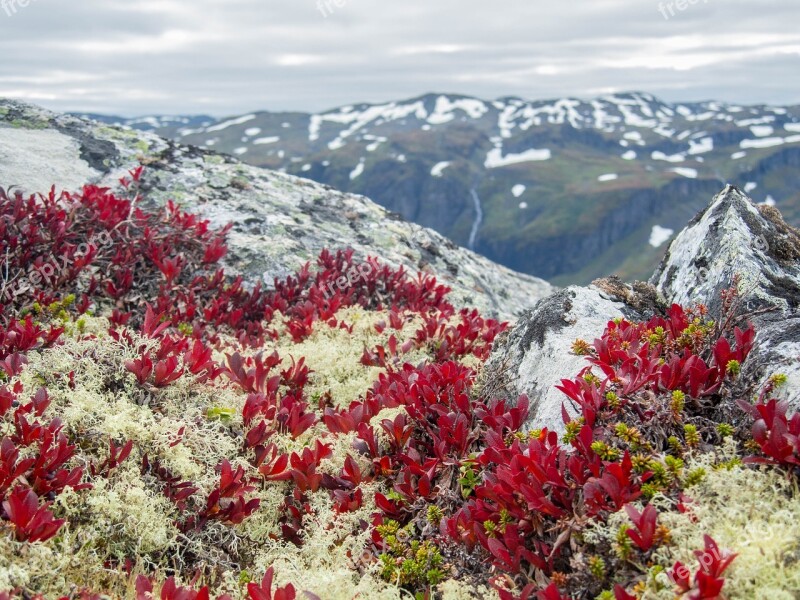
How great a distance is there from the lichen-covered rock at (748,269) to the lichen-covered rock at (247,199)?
17.6 feet

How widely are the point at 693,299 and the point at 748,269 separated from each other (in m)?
0.63

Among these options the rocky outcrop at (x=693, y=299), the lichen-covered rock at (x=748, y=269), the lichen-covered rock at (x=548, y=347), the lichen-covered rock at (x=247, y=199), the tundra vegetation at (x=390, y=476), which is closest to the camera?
the tundra vegetation at (x=390, y=476)

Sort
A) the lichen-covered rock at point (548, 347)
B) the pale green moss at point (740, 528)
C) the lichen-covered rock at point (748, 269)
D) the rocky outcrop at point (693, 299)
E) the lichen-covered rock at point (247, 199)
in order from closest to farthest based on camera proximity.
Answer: the pale green moss at point (740, 528)
the lichen-covered rock at point (748, 269)
the rocky outcrop at point (693, 299)
the lichen-covered rock at point (548, 347)
the lichen-covered rock at point (247, 199)

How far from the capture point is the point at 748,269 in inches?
250

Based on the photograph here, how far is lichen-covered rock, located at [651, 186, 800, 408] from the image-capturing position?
477 cm

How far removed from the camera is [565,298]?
6.67m

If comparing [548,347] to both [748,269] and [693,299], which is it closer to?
[693,299]

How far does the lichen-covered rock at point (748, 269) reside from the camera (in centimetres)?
477

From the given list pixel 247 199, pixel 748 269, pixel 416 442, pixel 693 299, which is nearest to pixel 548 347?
pixel 416 442

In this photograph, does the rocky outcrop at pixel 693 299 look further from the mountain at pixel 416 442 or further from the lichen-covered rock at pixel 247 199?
the lichen-covered rock at pixel 247 199

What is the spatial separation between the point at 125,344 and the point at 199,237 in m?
5.14

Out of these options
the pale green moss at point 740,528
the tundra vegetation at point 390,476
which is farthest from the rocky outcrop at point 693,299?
the pale green moss at point 740,528

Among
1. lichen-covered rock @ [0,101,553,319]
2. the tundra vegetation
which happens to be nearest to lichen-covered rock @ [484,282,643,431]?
the tundra vegetation

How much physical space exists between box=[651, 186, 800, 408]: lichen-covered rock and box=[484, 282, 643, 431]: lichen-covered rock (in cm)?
87
